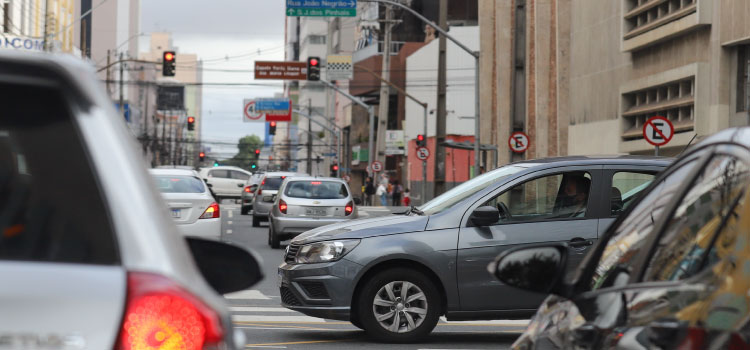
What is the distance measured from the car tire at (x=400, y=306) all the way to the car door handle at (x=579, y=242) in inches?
46.6

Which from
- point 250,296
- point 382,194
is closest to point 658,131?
point 250,296

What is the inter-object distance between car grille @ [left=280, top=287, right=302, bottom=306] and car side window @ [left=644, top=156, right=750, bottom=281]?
716 cm

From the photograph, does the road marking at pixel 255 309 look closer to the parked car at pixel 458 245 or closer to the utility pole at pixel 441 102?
the parked car at pixel 458 245

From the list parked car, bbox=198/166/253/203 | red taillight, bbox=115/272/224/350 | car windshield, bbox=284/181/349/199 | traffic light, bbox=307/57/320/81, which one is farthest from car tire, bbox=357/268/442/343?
parked car, bbox=198/166/253/203

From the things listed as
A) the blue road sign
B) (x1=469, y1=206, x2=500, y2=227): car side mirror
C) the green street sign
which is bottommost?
(x1=469, y1=206, x2=500, y2=227): car side mirror

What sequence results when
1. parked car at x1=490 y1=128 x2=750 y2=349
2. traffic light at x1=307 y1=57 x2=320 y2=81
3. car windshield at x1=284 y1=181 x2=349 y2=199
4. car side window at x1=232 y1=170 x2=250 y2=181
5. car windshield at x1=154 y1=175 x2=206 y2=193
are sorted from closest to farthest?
parked car at x1=490 y1=128 x2=750 y2=349 → car windshield at x1=154 y1=175 x2=206 y2=193 → car windshield at x1=284 y1=181 x2=349 y2=199 → traffic light at x1=307 y1=57 x2=320 y2=81 → car side window at x1=232 y1=170 x2=250 y2=181

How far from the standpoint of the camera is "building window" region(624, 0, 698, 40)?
31.3 metres

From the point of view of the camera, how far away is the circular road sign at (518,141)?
30.2 metres

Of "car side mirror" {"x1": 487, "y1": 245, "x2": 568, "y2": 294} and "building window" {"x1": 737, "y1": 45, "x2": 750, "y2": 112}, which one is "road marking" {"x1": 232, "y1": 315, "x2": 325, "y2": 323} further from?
"building window" {"x1": 737, "y1": 45, "x2": 750, "y2": 112}

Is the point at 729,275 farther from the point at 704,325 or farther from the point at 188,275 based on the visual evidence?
the point at 188,275

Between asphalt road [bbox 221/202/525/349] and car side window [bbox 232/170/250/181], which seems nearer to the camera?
asphalt road [bbox 221/202/525/349]

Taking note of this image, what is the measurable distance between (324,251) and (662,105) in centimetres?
2425

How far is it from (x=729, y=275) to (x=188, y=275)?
126 centimetres

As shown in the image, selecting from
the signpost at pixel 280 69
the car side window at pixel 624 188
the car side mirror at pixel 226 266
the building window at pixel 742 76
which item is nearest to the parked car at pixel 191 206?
the car side window at pixel 624 188
